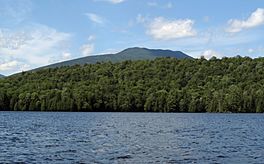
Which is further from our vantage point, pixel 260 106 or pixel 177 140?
pixel 260 106

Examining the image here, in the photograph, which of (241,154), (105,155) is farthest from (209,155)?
(105,155)

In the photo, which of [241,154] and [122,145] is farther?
[122,145]

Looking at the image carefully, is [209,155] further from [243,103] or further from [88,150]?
[243,103]

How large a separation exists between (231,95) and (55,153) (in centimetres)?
15340

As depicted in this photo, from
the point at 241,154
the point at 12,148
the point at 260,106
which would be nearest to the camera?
the point at 241,154

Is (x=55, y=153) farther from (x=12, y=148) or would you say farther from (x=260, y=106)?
(x=260, y=106)

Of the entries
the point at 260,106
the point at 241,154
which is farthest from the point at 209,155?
the point at 260,106

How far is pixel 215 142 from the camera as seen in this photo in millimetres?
61781

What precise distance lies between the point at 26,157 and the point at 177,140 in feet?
74.7

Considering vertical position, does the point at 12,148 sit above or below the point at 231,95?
below

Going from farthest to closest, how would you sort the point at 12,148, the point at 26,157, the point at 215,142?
the point at 215,142 → the point at 12,148 → the point at 26,157

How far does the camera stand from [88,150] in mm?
50906

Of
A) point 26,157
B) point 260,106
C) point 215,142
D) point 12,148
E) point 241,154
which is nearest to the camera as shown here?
point 26,157

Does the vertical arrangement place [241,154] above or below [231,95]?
below
